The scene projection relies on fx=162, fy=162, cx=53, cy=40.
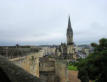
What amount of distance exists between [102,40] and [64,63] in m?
5.16

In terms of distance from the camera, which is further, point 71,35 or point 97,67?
point 71,35

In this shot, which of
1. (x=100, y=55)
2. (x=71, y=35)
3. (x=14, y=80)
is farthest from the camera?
(x=71, y=35)

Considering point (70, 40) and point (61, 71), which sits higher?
point (70, 40)

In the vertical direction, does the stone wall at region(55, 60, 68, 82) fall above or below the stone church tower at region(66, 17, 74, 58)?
below

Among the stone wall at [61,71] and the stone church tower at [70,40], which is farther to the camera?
the stone church tower at [70,40]

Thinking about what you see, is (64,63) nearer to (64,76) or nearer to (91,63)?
(64,76)

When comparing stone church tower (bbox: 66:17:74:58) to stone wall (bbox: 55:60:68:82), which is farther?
stone church tower (bbox: 66:17:74:58)

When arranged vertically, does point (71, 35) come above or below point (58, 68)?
above

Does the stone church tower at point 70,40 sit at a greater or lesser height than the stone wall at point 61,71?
greater

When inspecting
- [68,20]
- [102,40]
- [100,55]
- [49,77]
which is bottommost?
[49,77]

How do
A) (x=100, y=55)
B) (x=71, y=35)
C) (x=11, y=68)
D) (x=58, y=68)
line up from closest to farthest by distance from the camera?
(x=11, y=68), (x=100, y=55), (x=58, y=68), (x=71, y=35)

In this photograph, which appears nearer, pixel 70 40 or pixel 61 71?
pixel 61 71

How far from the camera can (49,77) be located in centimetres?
2048

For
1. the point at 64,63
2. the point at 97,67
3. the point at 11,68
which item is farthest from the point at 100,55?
the point at 11,68
